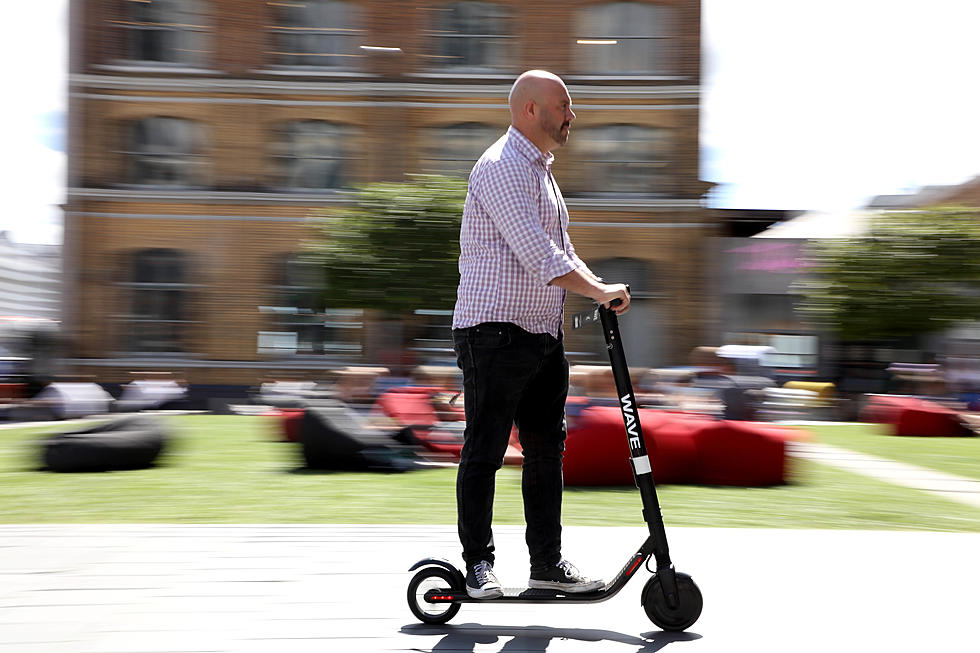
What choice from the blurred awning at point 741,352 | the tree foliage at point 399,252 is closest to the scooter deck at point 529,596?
the blurred awning at point 741,352

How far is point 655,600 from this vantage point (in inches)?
135

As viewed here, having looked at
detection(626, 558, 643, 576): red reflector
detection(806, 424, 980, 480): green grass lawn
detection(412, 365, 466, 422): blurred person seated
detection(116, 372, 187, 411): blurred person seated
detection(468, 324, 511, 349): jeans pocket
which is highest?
detection(468, 324, 511, 349): jeans pocket

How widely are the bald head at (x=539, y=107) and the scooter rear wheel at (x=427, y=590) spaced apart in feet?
5.30

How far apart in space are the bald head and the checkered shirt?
0.14 ft

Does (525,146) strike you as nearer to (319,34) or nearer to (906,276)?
(906,276)

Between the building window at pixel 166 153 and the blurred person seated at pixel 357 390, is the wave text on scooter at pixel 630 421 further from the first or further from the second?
the building window at pixel 166 153

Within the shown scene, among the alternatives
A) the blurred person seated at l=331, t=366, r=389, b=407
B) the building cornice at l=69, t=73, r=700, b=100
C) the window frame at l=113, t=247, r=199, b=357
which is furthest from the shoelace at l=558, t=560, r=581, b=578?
the window frame at l=113, t=247, r=199, b=357

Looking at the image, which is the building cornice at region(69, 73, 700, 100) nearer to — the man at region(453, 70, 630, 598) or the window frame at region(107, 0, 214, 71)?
the window frame at region(107, 0, 214, 71)

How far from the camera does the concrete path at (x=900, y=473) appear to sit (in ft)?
28.0

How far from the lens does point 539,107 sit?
366cm

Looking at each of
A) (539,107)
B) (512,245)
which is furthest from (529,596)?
(539,107)

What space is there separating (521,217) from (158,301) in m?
24.9

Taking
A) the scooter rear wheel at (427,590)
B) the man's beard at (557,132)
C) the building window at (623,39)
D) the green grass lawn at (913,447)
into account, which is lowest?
the green grass lawn at (913,447)

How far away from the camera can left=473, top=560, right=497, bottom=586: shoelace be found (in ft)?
11.5
